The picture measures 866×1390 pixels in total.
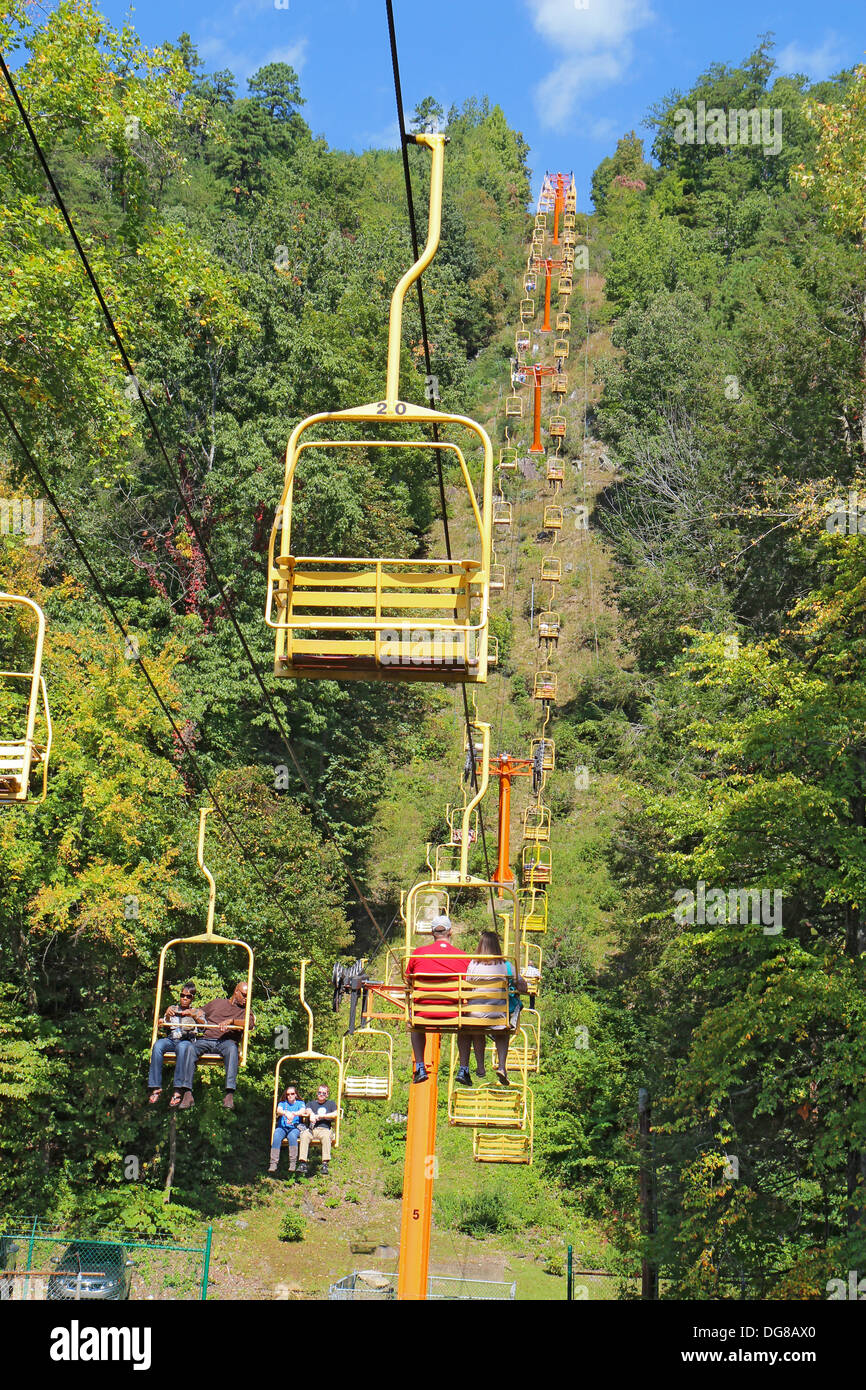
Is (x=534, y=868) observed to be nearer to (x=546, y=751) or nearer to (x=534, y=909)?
(x=534, y=909)

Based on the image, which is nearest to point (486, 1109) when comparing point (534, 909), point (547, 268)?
point (534, 909)

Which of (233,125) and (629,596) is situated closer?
(629,596)

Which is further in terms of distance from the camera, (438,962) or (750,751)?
(750,751)

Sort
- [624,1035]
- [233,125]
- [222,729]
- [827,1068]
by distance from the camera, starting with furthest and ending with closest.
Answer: [233,125] → [222,729] → [624,1035] → [827,1068]

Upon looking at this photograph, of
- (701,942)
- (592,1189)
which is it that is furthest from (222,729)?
(701,942)

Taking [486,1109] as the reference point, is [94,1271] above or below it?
below

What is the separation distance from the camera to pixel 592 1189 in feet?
92.6

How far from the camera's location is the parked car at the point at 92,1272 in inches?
708

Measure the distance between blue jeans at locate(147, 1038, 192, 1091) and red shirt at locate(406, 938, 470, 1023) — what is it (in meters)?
3.39

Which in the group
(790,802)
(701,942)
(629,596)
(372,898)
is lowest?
(701,942)

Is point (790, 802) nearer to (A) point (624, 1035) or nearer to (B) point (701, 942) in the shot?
(B) point (701, 942)

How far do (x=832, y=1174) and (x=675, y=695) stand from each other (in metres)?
13.0
